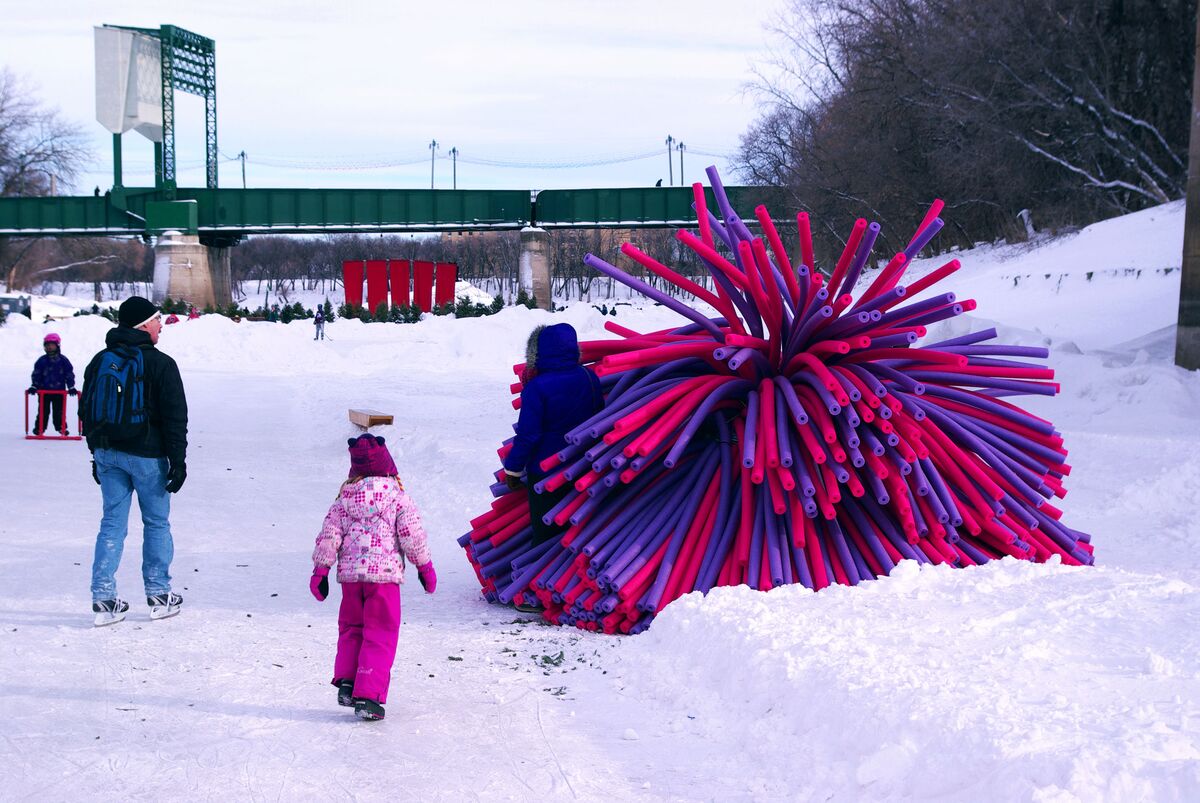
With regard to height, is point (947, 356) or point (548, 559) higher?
point (947, 356)

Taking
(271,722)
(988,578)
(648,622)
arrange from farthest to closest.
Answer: (648,622), (988,578), (271,722)

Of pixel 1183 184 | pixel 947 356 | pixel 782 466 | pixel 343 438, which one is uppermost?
pixel 1183 184

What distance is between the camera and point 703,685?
17.4ft

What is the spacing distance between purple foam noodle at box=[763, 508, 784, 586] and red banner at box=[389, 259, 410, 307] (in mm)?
48424

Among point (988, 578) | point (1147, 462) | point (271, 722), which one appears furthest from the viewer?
point (1147, 462)

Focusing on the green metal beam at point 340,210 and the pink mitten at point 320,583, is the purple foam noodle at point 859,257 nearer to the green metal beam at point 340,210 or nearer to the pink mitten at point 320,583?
the pink mitten at point 320,583

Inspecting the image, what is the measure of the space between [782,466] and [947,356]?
1.48 metres

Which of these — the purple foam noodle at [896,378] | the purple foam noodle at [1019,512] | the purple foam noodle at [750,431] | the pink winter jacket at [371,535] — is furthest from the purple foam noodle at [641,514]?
the purple foam noodle at [1019,512]

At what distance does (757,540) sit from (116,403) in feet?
11.9

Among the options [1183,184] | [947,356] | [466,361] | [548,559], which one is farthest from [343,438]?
[1183,184]

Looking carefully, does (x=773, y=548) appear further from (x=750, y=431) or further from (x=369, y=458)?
(x=369, y=458)

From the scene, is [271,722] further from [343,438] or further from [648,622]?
[343,438]

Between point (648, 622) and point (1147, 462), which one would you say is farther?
point (1147, 462)

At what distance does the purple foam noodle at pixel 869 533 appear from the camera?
6.57 m
